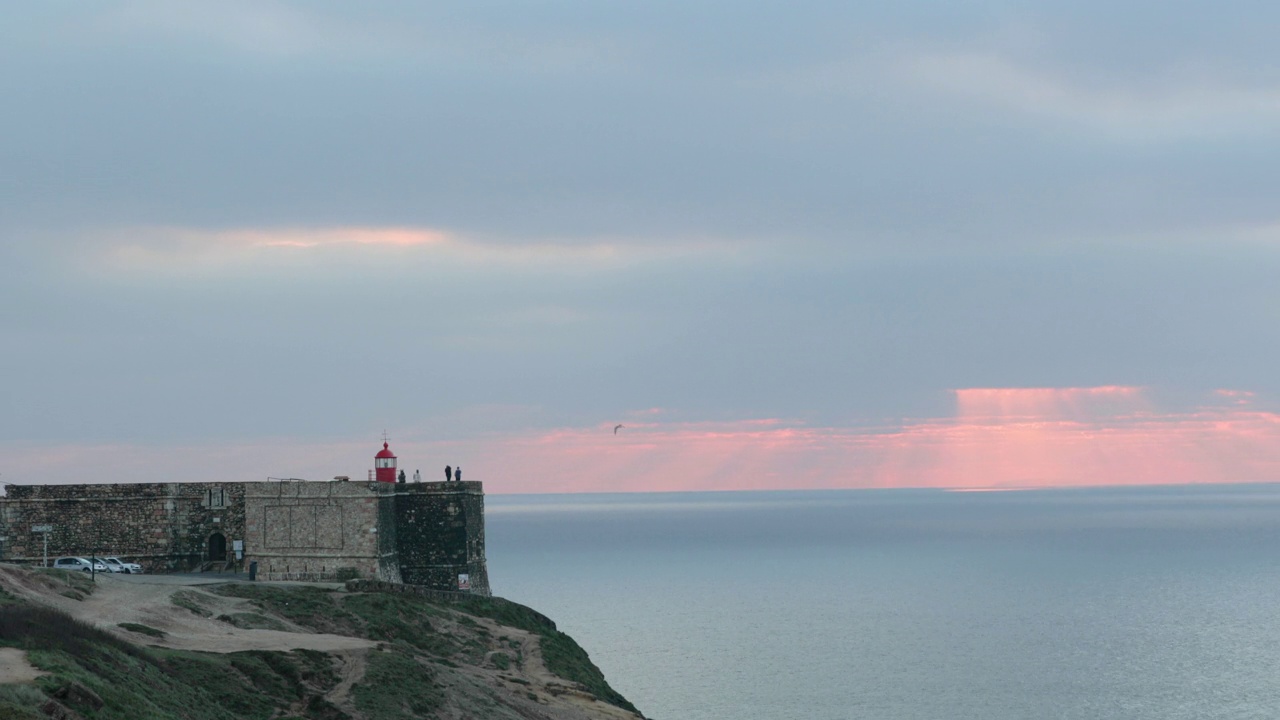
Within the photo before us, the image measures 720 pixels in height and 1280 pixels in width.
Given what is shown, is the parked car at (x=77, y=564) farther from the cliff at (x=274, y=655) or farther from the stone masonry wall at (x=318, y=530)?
the stone masonry wall at (x=318, y=530)

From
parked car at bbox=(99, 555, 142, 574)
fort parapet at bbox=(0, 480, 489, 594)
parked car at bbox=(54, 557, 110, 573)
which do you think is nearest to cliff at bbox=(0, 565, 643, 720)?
parked car at bbox=(99, 555, 142, 574)

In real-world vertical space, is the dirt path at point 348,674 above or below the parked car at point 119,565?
below

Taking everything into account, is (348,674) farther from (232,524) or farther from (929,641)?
(929,641)

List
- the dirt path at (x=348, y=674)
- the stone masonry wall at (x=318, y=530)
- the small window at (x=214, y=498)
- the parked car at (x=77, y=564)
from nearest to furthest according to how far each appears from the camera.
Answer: the dirt path at (x=348, y=674) → the parked car at (x=77, y=564) → the stone masonry wall at (x=318, y=530) → the small window at (x=214, y=498)

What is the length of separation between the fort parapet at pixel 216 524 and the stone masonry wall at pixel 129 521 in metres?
0.05

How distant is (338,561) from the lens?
6662cm

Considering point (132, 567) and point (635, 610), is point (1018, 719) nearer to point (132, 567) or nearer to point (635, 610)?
point (132, 567)

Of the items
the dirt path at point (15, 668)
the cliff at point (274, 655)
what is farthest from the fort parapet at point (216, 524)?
the dirt path at point (15, 668)

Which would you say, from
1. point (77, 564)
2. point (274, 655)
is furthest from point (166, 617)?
point (77, 564)

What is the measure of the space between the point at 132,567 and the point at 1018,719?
49451 mm

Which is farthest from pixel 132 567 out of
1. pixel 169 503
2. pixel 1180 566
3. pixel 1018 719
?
pixel 1180 566

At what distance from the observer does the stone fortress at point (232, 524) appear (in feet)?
221

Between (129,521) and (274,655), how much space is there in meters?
28.7

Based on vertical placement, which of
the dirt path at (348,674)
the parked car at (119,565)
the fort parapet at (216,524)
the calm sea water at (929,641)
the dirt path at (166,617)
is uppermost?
the fort parapet at (216,524)
